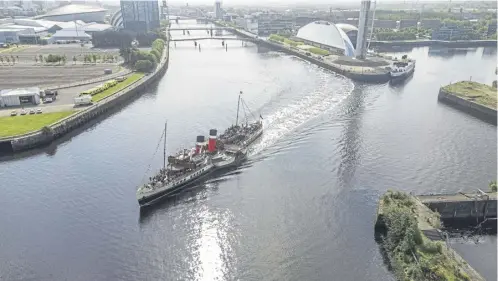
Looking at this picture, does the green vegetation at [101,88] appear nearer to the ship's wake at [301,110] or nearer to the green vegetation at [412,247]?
the ship's wake at [301,110]

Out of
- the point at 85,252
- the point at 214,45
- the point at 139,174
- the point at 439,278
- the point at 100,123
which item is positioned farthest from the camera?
the point at 214,45

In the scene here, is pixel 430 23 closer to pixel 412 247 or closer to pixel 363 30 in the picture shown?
pixel 363 30

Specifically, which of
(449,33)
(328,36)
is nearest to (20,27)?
(328,36)

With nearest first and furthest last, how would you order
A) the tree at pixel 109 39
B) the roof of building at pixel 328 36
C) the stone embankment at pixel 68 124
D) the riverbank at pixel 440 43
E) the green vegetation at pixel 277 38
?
1. the stone embankment at pixel 68 124
2. the roof of building at pixel 328 36
3. the tree at pixel 109 39
4. the green vegetation at pixel 277 38
5. the riverbank at pixel 440 43

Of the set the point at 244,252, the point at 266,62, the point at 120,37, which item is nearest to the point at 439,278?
the point at 244,252

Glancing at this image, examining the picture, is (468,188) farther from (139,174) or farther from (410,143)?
(139,174)

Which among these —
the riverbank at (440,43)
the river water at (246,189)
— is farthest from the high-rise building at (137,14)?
the river water at (246,189)

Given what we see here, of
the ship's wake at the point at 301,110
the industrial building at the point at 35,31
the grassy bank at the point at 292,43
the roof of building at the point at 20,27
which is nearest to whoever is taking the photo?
the ship's wake at the point at 301,110
